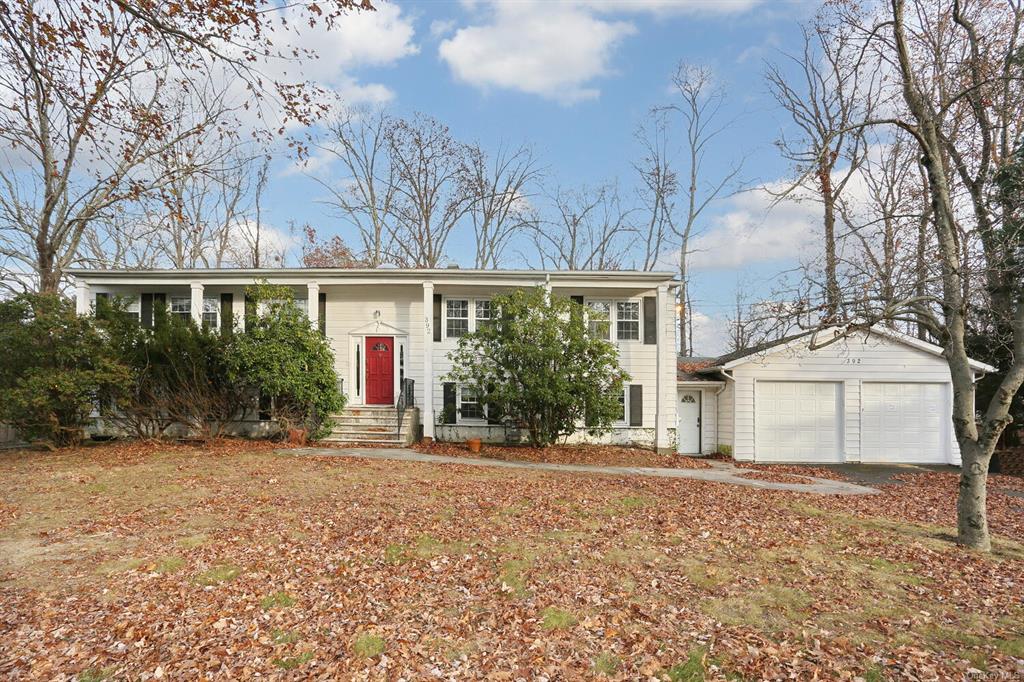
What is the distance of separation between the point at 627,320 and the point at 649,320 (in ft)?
2.02

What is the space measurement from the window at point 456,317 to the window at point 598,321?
139 inches

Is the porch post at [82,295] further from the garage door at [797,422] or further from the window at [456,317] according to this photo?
the garage door at [797,422]

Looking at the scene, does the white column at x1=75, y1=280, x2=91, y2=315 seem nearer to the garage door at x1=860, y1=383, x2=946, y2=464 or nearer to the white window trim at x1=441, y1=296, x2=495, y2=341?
the white window trim at x1=441, y1=296, x2=495, y2=341

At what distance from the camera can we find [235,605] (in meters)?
4.96

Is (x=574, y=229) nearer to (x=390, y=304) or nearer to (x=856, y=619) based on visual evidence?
(x=390, y=304)

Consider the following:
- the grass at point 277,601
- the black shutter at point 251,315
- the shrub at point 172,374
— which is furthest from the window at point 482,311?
the grass at point 277,601

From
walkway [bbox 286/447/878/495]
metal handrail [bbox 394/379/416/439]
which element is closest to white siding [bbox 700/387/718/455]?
walkway [bbox 286/447/878/495]

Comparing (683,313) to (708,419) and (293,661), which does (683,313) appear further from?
(293,661)

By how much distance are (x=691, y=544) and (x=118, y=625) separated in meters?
5.58

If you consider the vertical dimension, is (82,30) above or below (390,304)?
above

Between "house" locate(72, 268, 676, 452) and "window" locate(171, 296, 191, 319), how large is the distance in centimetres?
3

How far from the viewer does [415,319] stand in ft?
54.7

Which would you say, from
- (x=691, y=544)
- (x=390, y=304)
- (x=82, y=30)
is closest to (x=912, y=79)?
(x=691, y=544)

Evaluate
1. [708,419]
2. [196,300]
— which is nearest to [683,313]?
[708,419]
